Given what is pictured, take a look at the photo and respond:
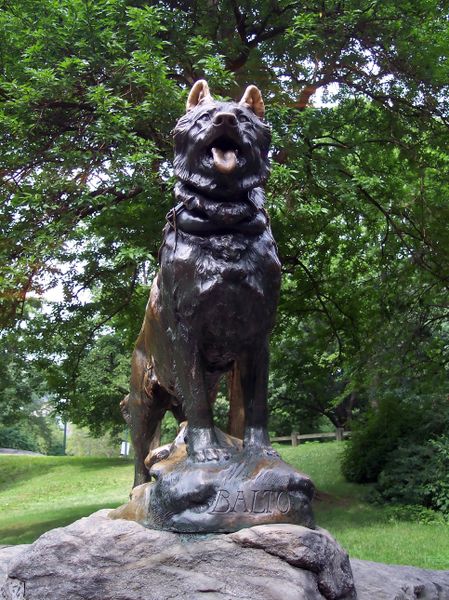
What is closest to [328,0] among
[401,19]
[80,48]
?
[401,19]

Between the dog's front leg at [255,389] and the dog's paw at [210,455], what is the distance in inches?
6.7

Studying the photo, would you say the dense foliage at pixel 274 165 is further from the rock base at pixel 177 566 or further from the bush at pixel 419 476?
the rock base at pixel 177 566

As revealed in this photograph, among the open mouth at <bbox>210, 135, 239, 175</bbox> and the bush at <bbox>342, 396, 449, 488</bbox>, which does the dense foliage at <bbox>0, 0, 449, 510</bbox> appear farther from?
the open mouth at <bbox>210, 135, 239, 175</bbox>

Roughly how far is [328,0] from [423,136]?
273 cm

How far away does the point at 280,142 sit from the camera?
8250 millimetres

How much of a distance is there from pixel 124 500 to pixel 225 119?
12.1 metres

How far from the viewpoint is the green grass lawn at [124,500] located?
29.6 feet

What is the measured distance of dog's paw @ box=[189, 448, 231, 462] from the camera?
3.37m

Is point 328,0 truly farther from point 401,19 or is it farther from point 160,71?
point 160,71

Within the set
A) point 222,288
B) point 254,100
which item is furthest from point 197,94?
point 222,288

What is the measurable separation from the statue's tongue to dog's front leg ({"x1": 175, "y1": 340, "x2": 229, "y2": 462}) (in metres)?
0.90

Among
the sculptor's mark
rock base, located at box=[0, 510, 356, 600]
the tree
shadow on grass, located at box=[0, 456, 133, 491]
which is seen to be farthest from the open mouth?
shadow on grass, located at box=[0, 456, 133, 491]

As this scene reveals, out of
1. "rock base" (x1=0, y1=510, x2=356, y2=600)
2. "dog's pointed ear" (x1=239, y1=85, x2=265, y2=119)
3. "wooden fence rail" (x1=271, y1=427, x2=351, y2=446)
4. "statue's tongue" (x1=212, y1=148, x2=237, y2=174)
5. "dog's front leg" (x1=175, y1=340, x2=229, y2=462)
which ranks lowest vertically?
"rock base" (x1=0, y1=510, x2=356, y2=600)

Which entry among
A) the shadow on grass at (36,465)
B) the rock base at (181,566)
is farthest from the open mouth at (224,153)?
the shadow on grass at (36,465)
